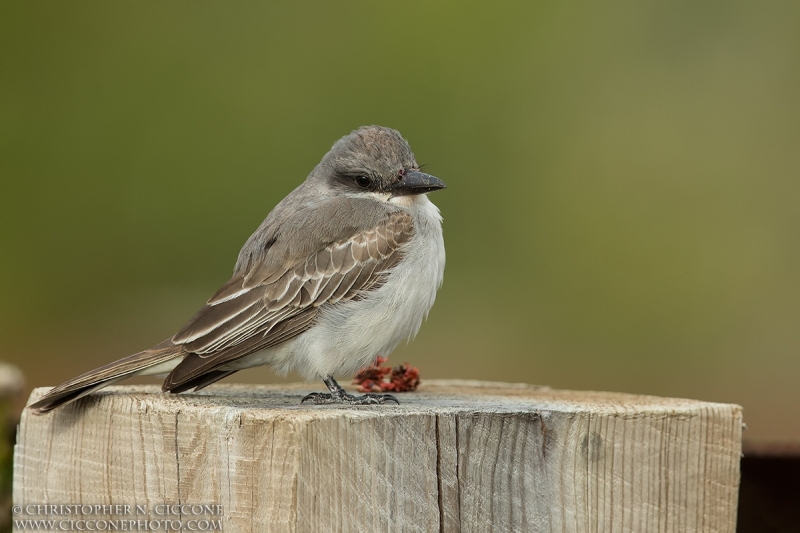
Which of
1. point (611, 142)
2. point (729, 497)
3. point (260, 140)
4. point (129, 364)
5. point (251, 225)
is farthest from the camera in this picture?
point (611, 142)

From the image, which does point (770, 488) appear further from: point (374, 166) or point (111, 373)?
point (111, 373)

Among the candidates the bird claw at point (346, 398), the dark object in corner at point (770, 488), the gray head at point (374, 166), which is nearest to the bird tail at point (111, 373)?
the bird claw at point (346, 398)

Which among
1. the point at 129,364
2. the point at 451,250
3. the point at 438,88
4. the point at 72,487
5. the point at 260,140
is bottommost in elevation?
the point at 72,487

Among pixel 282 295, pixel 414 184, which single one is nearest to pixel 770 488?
pixel 414 184

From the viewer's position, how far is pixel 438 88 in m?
11.8

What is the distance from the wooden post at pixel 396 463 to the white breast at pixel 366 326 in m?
0.61

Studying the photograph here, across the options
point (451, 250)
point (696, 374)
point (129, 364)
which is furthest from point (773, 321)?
point (129, 364)

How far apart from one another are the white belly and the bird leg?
7 cm

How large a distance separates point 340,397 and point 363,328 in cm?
35

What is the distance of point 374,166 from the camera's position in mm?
5875

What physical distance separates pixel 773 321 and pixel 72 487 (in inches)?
333

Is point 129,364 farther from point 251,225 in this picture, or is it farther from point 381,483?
point 251,225

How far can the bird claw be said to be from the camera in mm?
4797

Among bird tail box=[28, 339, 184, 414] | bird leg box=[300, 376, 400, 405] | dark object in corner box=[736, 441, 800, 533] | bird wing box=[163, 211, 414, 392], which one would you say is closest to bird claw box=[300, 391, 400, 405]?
bird leg box=[300, 376, 400, 405]
